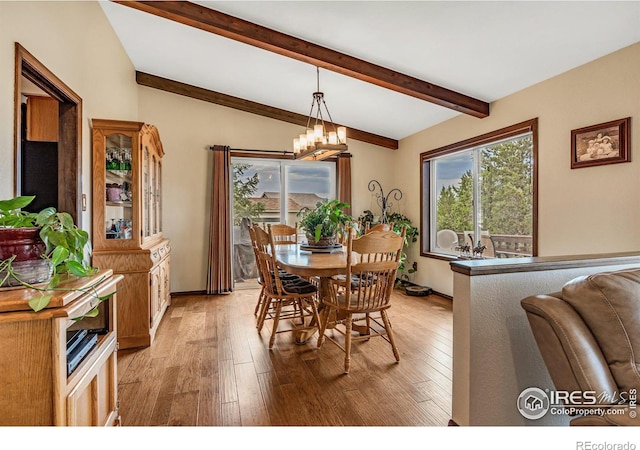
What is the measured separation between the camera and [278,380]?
2.46 meters

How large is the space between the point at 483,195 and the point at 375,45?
7.42 feet

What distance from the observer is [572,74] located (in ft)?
9.90

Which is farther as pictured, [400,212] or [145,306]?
[400,212]

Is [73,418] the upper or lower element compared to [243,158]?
lower

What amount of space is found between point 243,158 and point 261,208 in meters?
0.82

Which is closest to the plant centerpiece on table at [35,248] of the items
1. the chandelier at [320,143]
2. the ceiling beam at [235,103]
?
the chandelier at [320,143]

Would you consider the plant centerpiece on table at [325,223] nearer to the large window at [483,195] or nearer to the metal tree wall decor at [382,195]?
the large window at [483,195]

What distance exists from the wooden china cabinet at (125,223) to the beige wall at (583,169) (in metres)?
3.74

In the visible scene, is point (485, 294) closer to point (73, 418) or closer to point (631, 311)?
point (631, 311)

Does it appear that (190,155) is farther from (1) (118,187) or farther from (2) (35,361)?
(2) (35,361)

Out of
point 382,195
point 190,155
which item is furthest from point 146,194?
point 382,195

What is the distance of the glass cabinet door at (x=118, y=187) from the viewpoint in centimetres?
317
